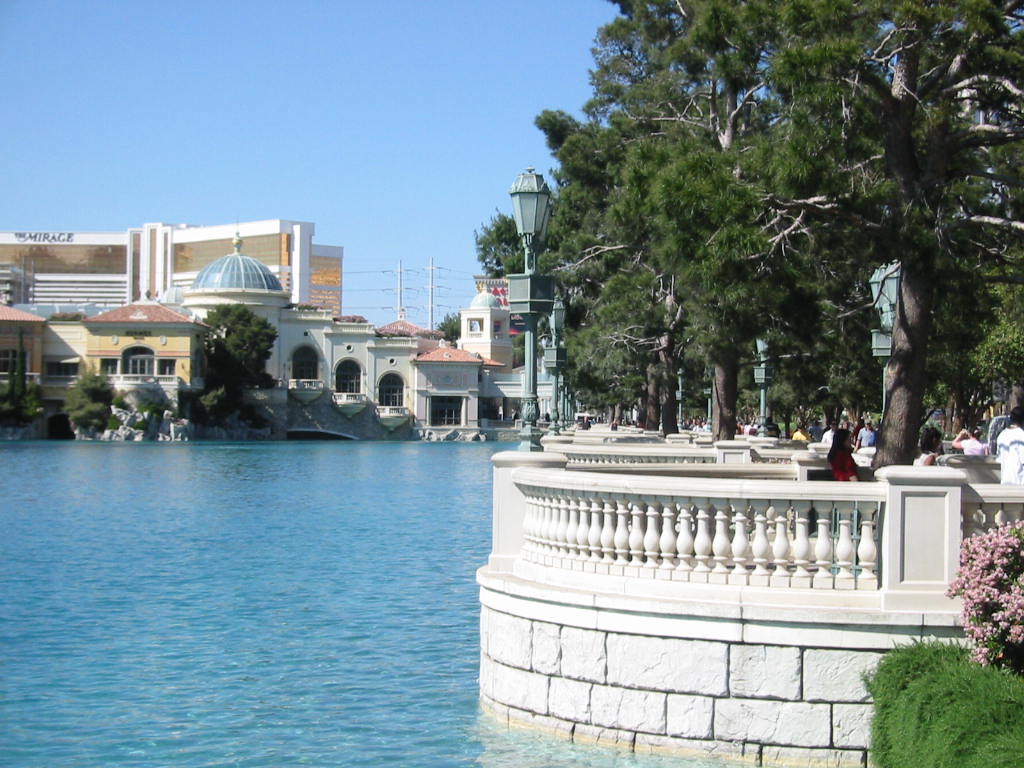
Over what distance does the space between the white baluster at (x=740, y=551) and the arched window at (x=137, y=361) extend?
99.3 metres

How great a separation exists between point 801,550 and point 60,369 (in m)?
103

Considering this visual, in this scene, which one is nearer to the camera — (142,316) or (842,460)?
(842,460)

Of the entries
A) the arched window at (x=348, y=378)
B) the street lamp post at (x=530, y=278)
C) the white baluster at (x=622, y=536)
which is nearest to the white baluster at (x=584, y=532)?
the white baluster at (x=622, y=536)

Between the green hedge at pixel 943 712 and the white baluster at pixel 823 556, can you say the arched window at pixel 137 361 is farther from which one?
the green hedge at pixel 943 712

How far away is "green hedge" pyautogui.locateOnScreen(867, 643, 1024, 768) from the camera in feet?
22.0

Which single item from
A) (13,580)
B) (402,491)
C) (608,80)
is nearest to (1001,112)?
(13,580)

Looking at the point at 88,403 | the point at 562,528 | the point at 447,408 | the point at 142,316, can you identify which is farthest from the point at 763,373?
the point at 447,408

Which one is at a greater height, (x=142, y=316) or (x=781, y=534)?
(x=142, y=316)

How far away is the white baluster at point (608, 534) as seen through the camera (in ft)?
30.0

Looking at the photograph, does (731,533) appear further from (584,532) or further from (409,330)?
(409,330)

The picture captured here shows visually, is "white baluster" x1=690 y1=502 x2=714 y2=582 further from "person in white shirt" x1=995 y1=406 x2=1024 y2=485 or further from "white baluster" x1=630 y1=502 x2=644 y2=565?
"person in white shirt" x1=995 y1=406 x2=1024 y2=485

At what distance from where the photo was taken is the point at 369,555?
23656mm

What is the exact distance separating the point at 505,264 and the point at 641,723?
33118 mm

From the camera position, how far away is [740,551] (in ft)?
28.2
